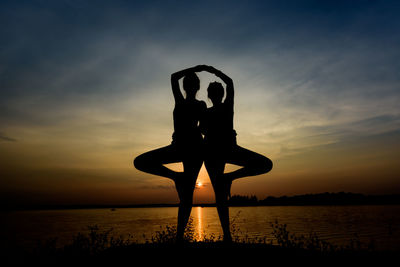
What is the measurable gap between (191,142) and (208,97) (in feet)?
4.09

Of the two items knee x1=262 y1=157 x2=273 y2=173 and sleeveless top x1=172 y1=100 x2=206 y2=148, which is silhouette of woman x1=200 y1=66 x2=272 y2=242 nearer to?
knee x1=262 y1=157 x2=273 y2=173

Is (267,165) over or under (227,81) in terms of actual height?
under

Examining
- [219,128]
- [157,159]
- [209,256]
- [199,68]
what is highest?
[199,68]

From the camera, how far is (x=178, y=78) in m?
5.52

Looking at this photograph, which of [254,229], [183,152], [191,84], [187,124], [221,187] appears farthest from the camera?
[254,229]

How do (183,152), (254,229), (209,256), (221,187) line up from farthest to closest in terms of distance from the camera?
(254,229) → (221,187) → (183,152) → (209,256)

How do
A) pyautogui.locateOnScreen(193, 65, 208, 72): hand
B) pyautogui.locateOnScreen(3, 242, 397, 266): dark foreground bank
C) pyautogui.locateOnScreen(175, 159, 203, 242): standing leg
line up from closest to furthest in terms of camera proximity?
pyautogui.locateOnScreen(3, 242, 397, 266): dark foreground bank, pyautogui.locateOnScreen(175, 159, 203, 242): standing leg, pyautogui.locateOnScreen(193, 65, 208, 72): hand

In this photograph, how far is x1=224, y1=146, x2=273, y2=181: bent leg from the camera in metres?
5.18

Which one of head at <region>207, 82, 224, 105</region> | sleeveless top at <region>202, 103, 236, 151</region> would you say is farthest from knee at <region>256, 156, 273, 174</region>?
head at <region>207, 82, 224, 105</region>

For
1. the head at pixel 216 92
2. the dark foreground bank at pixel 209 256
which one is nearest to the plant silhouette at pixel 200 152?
the head at pixel 216 92

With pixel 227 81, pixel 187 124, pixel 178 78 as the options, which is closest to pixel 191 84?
pixel 178 78

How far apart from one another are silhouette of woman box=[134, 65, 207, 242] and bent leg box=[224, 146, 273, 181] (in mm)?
680

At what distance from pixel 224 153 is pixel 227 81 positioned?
1519 millimetres

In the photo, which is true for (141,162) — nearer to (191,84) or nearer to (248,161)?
(191,84)
